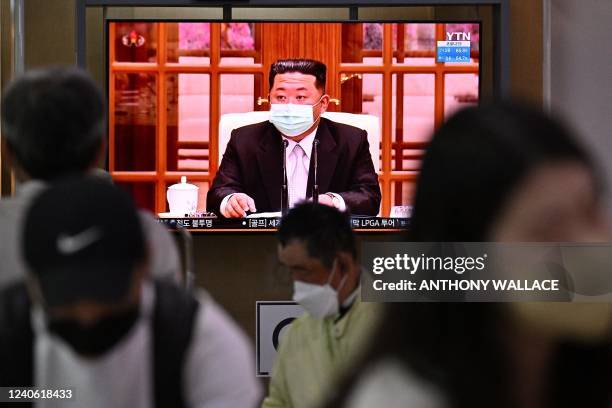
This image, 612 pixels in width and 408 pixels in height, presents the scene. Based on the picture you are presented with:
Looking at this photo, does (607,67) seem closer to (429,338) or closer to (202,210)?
(202,210)

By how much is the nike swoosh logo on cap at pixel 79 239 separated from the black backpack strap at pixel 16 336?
25 centimetres

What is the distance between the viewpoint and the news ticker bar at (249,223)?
538 cm

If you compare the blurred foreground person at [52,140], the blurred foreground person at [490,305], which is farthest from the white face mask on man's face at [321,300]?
the blurred foreground person at [490,305]

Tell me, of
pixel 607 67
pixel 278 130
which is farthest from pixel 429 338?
pixel 607 67

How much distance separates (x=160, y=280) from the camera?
143 centimetres

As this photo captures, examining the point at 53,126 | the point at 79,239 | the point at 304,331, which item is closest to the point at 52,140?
the point at 53,126

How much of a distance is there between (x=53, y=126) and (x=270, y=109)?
3.86 m

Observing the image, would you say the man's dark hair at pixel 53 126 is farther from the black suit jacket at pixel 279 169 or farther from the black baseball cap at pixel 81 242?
the black suit jacket at pixel 279 169

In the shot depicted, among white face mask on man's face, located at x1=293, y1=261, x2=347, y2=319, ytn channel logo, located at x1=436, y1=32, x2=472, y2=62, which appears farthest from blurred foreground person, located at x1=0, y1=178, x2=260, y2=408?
ytn channel logo, located at x1=436, y1=32, x2=472, y2=62

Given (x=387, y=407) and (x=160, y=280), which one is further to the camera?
(x=160, y=280)

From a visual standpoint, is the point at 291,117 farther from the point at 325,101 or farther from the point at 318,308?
the point at 318,308

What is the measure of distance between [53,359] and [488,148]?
674 millimetres

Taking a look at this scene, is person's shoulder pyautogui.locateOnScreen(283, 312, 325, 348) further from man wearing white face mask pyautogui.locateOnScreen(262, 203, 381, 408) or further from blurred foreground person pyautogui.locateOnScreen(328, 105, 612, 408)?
blurred foreground person pyautogui.locateOnScreen(328, 105, 612, 408)

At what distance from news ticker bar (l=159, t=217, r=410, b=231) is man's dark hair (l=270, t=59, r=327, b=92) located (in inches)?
26.3
